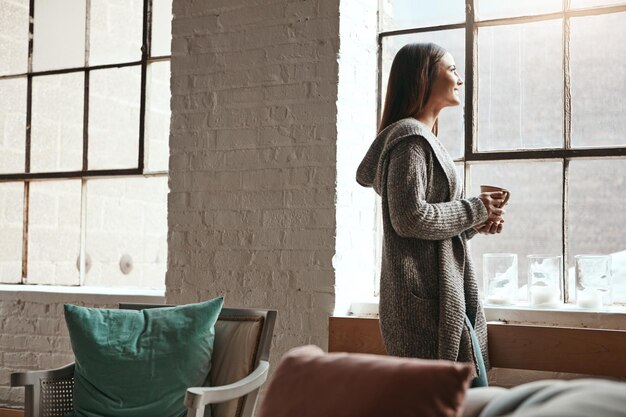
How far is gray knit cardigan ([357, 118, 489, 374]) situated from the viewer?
2453 mm

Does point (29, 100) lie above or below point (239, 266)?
above

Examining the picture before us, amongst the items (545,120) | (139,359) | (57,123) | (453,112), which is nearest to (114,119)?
(57,123)

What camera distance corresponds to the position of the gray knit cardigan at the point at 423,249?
2453 mm

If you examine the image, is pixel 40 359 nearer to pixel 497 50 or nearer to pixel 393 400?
pixel 497 50

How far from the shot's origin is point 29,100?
4.42 meters

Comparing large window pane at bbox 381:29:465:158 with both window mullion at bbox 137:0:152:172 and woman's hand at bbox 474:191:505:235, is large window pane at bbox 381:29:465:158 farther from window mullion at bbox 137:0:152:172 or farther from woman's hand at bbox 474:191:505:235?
window mullion at bbox 137:0:152:172

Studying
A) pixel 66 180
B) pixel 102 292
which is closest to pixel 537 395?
pixel 102 292

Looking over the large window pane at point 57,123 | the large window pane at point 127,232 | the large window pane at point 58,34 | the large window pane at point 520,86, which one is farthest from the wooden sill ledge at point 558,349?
the large window pane at point 58,34

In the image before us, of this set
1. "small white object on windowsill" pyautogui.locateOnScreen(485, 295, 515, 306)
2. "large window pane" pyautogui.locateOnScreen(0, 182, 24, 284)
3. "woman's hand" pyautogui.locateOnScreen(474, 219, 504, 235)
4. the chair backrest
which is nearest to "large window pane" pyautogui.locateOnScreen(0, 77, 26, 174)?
"large window pane" pyautogui.locateOnScreen(0, 182, 24, 284)

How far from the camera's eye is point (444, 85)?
270cm

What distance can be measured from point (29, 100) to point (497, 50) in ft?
7.99

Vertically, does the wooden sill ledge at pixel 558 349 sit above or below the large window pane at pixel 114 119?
below

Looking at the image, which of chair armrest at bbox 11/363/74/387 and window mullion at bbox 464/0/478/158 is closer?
chair armrest at bbox 11/363/74/387

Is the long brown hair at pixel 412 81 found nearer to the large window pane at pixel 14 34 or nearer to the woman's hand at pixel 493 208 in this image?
the woman's hand at pixel 493 208
